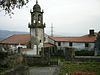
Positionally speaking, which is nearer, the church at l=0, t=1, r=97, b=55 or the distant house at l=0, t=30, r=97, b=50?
the church at l=0, t=1, r=97, b=55

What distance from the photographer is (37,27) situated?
163 ft

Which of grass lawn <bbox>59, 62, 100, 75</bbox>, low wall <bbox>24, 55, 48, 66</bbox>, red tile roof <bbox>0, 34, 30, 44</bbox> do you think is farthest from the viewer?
red tile roof <bbox>0, 34, 30, 44</bbox>

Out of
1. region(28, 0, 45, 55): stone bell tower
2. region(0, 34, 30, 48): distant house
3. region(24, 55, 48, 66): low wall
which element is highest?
region(28, 0, 45, 55): stone bell tower

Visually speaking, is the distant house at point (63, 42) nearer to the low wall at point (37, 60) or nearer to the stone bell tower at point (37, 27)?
the stone bell tower at point (37, 27)

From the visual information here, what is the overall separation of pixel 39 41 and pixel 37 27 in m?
2.84

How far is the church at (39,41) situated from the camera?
49.1m

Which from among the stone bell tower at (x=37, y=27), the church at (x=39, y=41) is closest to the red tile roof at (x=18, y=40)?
the church at (x=39, y=41)

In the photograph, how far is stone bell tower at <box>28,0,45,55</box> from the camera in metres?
49.0

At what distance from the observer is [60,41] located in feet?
192

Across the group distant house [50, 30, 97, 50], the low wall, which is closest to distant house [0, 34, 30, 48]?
distant house [50, 30, 97, 50]

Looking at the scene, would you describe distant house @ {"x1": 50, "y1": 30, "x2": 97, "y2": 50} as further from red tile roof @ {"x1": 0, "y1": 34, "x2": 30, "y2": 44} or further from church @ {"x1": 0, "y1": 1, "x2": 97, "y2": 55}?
red tile roof @ {"x1": 0, "y1": 34, "x2": 30, "y2": 44}

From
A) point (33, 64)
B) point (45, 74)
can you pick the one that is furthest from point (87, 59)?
point (45, 74)

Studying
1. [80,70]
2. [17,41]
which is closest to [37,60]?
[80,70]

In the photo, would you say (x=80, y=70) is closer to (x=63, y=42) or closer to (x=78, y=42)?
(x=78, y=42)
